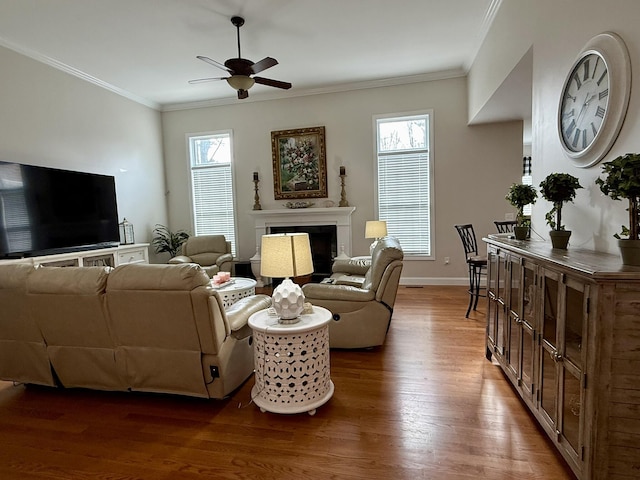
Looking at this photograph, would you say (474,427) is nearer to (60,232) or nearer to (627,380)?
(627,380)

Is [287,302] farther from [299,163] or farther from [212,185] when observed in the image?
[212,185]

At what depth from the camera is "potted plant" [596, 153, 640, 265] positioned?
1414 mm

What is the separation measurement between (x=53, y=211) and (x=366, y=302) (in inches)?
164

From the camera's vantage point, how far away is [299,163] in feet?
20.1

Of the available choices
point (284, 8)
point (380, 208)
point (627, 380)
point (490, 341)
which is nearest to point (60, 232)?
point (284, 8)

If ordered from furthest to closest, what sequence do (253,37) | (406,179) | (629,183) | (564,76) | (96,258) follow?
1. (406,179)
2. (96,258)
3. (253,37)
4. (564,76)
5. (629,183)

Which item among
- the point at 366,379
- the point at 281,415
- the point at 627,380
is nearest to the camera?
the point at 627,380

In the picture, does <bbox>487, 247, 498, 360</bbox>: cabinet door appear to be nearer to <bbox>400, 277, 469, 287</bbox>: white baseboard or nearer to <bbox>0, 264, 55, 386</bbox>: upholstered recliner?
<bbox>400, 277, 469, 287</bbox>: white baseboard

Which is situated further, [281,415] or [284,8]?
[284,8]

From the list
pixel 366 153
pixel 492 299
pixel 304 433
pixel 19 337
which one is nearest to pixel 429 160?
pixel 366 153

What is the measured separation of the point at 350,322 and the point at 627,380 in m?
2.02

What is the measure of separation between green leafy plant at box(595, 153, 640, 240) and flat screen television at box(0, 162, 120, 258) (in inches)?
211

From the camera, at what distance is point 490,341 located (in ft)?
9.45

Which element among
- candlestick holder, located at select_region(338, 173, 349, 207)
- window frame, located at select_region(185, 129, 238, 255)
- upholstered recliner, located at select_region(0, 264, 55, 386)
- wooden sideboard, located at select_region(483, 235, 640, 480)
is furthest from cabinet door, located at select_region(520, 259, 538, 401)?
window frame, located at select_region(185, 129, 238, 255)
